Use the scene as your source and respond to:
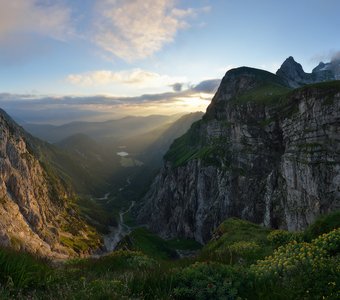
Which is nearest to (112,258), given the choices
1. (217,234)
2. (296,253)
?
(296,253)

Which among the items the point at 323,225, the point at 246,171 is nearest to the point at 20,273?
the point at 323,225

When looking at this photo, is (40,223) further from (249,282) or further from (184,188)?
(249,282)

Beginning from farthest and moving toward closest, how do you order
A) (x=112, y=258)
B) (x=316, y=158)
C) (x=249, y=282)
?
(x=316, y=158) → (x=112, y=258) → (x=249, y=282)

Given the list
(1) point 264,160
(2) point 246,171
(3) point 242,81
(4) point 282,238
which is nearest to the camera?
(4) point 282,238

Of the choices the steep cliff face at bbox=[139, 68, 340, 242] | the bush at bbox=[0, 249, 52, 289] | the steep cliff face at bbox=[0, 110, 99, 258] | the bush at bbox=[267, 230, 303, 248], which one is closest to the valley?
the bush at bbox=[0, 249, 52, 289]

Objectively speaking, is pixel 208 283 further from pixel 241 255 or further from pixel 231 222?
pixel 231 222

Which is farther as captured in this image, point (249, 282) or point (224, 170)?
point (224, 170)

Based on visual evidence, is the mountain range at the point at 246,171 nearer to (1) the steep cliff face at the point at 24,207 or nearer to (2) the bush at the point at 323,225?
(1) the steep cliff face at the point at 24,207

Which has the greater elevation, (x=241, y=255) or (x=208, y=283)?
(x=208, y=283)

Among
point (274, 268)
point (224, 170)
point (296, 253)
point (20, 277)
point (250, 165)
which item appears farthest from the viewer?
point (224, 170)
